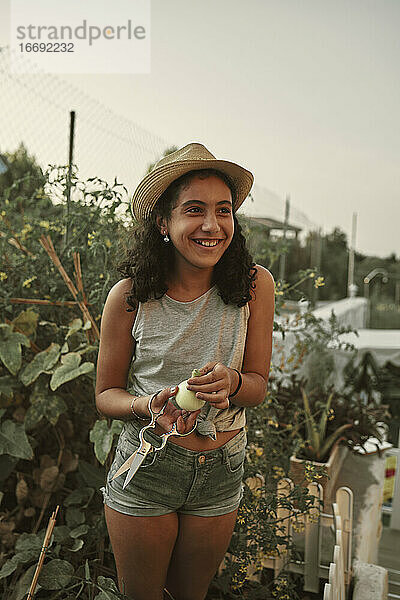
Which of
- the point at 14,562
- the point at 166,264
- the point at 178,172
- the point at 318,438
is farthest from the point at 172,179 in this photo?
the point at 318,438

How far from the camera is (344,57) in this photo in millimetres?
3537

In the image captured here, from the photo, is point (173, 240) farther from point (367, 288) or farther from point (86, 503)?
point (367, 288)

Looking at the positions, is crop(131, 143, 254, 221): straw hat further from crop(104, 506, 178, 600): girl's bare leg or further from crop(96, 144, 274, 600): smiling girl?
crop(104, 506, 178, 600): girl's bare leg

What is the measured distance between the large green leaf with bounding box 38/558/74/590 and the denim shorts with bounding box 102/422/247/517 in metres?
0.34

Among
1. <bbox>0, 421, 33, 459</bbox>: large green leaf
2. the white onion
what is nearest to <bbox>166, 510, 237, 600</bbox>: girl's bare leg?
the white onion

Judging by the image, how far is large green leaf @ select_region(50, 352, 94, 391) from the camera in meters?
1.54

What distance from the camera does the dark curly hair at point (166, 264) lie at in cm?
108

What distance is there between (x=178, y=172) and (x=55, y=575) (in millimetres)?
943

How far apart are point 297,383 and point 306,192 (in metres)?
2.03

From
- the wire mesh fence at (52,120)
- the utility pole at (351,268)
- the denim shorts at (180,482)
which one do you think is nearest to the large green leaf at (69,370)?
the denim shorts at (180,482)

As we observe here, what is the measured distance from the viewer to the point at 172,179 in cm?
107

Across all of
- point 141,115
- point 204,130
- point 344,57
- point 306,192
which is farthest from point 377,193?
point 141,115

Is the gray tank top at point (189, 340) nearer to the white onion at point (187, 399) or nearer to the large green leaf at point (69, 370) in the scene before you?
the white onion at point (187, 399)

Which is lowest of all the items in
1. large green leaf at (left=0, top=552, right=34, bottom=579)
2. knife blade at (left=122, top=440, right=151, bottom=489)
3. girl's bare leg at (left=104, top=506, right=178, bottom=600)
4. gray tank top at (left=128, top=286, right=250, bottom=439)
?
large green leaf at (left=0, top=552, right=34, bottom=579)
